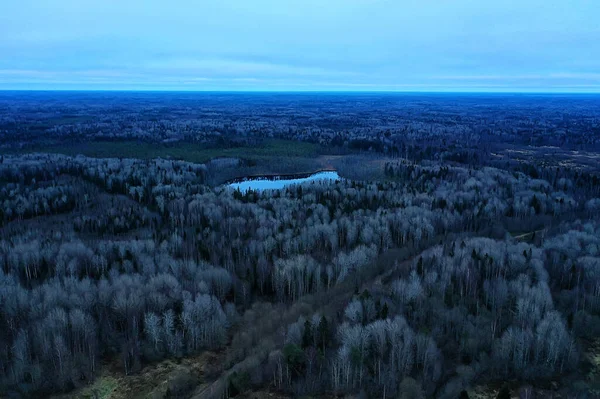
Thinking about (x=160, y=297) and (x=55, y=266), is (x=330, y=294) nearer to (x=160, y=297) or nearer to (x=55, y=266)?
(x=160, y=297)

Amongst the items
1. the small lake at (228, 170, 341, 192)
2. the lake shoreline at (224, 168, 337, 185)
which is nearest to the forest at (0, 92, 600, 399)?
the small lake at (228, 170, 341, 192)

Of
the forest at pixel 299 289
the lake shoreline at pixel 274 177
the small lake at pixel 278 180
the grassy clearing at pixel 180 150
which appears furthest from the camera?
the grassy clearing at pixel 180 150

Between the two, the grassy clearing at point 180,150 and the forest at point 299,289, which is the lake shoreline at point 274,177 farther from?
the forest at point 299,289

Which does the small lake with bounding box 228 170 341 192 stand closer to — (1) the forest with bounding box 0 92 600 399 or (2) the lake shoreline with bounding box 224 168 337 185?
(2) the lake shoreline with bounding box 224 168 337 185

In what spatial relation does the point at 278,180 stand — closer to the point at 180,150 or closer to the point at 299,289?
the point at 180,150

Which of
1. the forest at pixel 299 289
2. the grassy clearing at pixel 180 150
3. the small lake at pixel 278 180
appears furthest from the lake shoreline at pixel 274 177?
the forest at pixel 299 289

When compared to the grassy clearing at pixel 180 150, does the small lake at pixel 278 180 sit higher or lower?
lower

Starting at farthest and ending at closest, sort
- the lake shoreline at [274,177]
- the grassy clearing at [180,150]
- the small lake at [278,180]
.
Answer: the grassy clearing at [180,150] → the lake shoreline at [274,177] → the small lake at [278,180]
